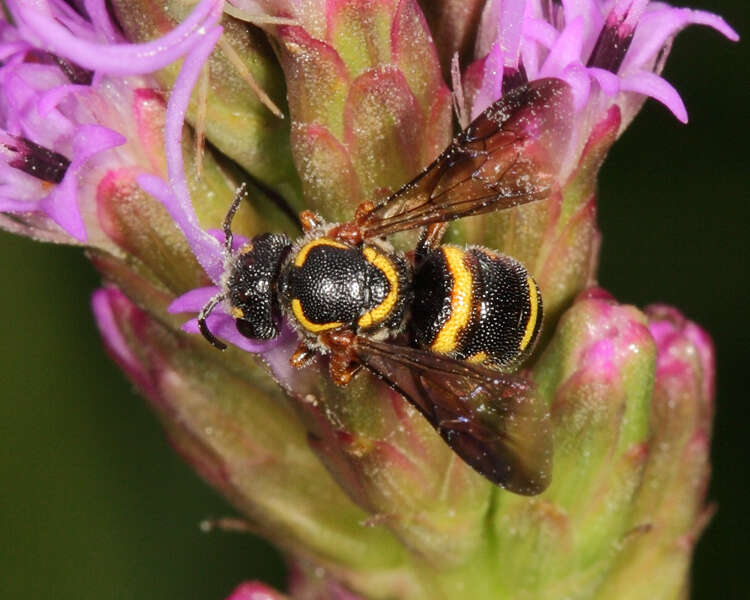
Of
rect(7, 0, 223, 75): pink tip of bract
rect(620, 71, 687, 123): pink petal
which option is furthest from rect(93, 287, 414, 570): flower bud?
rect(620, 71, 687, 123): pink petal

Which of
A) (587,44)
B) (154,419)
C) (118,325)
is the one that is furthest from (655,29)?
(154,419)

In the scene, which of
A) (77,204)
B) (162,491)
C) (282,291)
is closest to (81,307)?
(162,491)

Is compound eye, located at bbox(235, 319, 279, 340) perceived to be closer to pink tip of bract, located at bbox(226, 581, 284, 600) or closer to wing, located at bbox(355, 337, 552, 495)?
wing, located at bbox(355, 337, 552, 495)

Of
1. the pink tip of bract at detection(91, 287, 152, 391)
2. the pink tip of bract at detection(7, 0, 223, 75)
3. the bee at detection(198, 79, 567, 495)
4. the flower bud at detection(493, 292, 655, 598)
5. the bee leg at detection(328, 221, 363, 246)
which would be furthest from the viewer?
the pink tip of bract at detection(91, 287, 152, 391)

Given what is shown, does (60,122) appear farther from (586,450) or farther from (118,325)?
(586,450)

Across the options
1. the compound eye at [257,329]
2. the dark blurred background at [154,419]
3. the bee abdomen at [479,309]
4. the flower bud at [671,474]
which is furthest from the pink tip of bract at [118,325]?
the dark blurred background at [154,419]

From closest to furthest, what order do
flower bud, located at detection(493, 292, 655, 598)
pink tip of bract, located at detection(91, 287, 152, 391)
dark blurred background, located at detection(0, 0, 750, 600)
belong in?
flower bud, located at detection(493, 292, 655, 598)
pink tip of bract, located at detection(91, 287, 152, 391)
dark blurred background, located at detection(0, 0, 750, 600)
